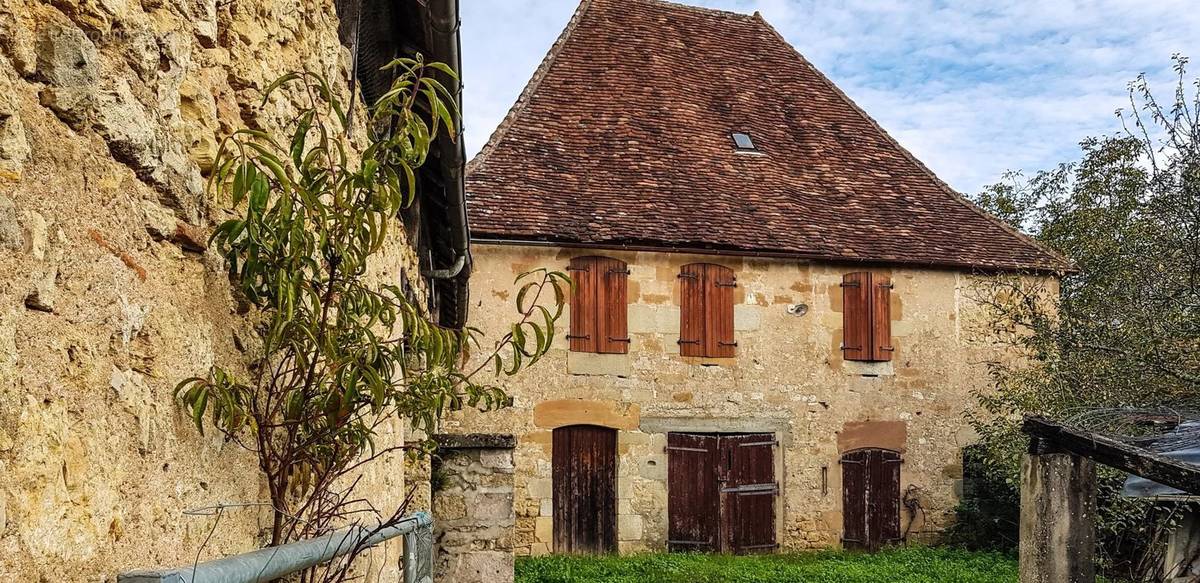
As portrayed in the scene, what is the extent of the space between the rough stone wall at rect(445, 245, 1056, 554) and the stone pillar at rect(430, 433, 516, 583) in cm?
596

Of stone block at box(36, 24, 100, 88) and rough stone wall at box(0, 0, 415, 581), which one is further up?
stone block at box(36, 24, 100, 88)

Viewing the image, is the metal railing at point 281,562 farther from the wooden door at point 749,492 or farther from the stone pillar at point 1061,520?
the wooden door at point 749,492

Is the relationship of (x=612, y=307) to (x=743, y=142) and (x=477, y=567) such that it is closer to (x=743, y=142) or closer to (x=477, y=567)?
(x=743, y=142)

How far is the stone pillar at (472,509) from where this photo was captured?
6.12m

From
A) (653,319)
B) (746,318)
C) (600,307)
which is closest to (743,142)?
(746,318)

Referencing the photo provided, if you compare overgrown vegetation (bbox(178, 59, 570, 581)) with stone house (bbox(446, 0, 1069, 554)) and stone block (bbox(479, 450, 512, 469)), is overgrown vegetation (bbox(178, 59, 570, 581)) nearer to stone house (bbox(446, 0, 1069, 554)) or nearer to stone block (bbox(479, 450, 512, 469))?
stone block (bbox(479, 450, 512, 469))

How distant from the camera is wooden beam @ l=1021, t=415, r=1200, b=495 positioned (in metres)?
5.26

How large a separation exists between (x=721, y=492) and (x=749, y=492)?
39 centimetres

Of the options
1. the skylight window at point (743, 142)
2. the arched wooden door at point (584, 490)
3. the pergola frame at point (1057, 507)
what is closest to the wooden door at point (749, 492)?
A: the arched wooden door at point (584, 490)

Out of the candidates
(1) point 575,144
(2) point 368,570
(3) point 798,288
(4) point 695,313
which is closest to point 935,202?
(3) point 798,288

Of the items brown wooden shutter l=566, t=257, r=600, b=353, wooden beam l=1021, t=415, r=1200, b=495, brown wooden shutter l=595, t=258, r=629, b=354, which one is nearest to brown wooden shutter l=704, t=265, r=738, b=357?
brown wooden shutter l=595, t=258, r=629, b=354

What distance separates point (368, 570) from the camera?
133 inches

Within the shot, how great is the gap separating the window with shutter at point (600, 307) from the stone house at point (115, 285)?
1030cm

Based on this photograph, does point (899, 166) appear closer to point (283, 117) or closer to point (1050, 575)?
point (1050, 575)
